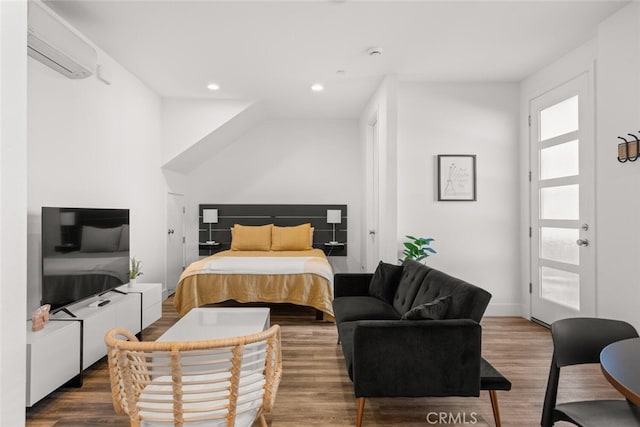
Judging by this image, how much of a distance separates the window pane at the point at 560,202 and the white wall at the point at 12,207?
13.2 ft

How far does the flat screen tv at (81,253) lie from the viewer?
8.54 ft

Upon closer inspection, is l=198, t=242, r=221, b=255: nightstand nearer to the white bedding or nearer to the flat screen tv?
the white bedding

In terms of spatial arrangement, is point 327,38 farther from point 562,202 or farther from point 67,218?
point 562,202

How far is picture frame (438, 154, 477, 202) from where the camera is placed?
4305 millimetres

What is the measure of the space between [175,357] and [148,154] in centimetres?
388

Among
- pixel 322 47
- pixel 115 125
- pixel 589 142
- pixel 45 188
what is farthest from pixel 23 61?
pixel 589 142

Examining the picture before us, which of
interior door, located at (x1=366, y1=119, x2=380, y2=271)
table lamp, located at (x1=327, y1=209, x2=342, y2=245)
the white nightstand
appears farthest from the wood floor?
table lamp, located at (x1=327, y1=209, x2=342, y2=245)

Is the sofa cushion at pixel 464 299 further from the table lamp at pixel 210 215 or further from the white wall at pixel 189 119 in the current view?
the table lamp at pixel 210 215

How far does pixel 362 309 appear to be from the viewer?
2.93 meters

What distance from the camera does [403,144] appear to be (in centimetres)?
432

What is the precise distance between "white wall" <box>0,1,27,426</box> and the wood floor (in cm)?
131

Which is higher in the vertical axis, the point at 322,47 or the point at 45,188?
the point at 322,47

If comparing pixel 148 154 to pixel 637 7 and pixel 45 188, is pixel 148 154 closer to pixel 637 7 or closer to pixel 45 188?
pixel 45 188

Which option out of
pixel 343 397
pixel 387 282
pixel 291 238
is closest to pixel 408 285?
pixel 387 282
